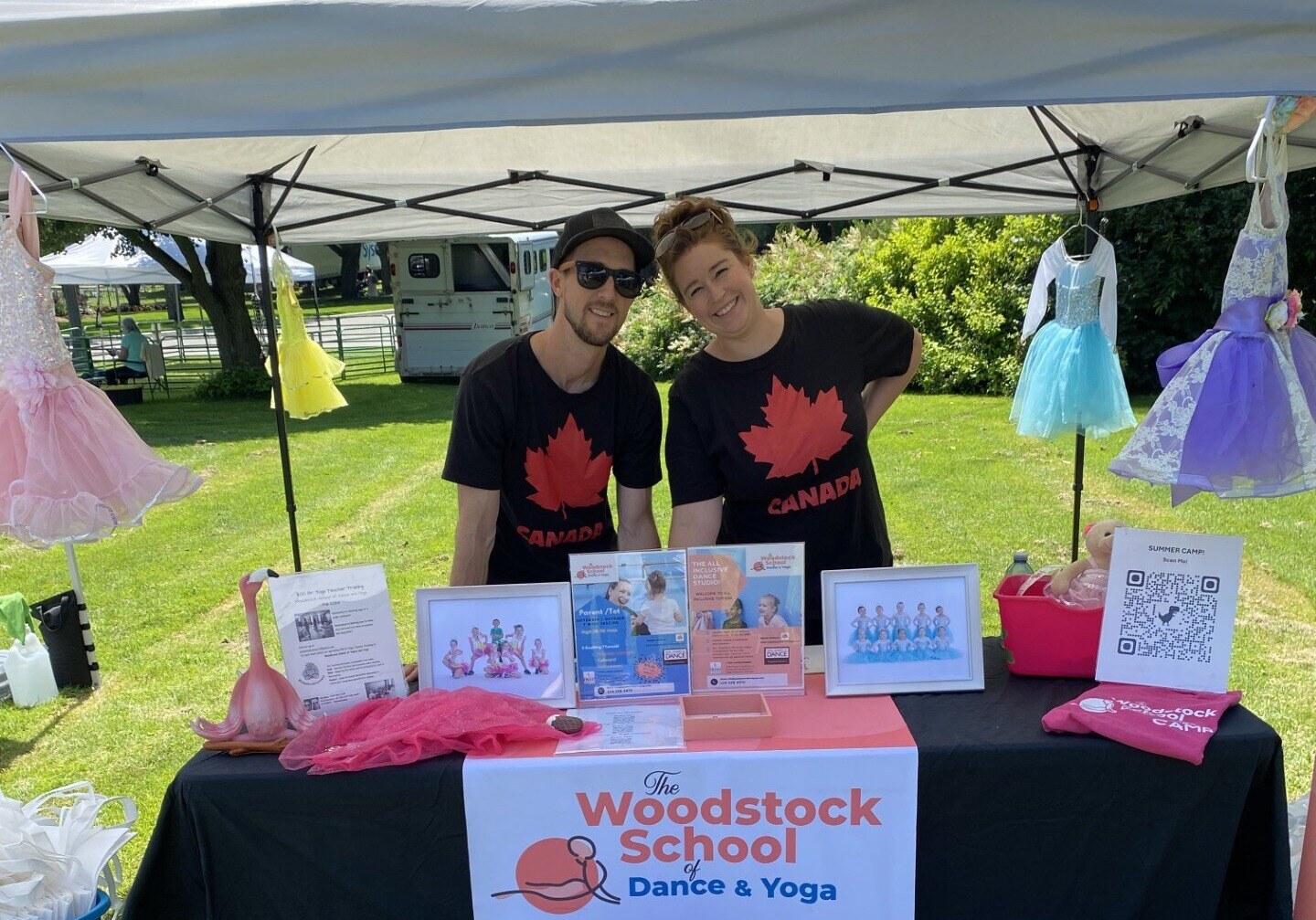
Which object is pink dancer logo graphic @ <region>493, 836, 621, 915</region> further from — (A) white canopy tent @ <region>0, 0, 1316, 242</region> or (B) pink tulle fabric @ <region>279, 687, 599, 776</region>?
(A) white canopy tent @ <region>0, 0, 1316, 242</region>

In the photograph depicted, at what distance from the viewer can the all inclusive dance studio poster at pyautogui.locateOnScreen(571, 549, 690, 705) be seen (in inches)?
78.5

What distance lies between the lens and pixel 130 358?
45.4ft

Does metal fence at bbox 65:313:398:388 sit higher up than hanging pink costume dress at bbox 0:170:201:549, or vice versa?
hanging pink costume dress at bbox 0:170:201:549

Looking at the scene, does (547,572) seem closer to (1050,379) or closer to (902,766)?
(902,766)

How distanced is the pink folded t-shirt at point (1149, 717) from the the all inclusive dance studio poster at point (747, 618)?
0.50 meters

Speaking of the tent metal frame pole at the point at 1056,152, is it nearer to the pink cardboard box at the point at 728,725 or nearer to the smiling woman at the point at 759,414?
the smiling woman at the point at 759,414

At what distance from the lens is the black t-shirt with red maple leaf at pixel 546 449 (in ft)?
7.55

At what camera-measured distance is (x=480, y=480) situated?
2297mm

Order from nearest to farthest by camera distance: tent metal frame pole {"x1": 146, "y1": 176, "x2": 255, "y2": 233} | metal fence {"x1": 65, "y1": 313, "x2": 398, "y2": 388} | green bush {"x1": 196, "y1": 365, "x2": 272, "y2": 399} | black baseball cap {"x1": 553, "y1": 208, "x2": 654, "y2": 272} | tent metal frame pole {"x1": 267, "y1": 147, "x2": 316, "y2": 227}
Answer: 1. black baseball cap {"x1": 553, "y1": 208, "x2": 654, "y2": 272}
2. tent metal frame pole {"x1": 146, "y1": 176, "x2": 255, "y2": 233}
3. tent metal frame pole {"x1": 267, "y1": 147, "x2": 316, "y2": 227}
4. green bush {"x1": 196, "y1": 365, "x2": 272, "y2": 399}
5. metal fence {"x1": 65, "y1": 313, "x2": 398, "y2": 388}

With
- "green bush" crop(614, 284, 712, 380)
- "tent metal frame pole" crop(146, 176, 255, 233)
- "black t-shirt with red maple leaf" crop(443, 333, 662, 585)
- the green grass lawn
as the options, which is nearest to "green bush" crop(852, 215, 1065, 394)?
the green grass lawn

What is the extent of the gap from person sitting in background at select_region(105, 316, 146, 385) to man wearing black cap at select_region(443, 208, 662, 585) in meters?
13.0

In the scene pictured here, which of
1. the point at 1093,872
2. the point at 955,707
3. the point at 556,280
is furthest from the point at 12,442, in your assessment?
the point at 1093,872

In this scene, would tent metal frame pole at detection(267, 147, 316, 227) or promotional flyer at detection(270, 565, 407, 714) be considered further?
tent metal frame pole at detection(267, 147, 316, 227)

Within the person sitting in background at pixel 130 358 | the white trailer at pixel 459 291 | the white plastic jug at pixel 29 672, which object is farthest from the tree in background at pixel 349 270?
the white plastic jug at pixel 29 672
